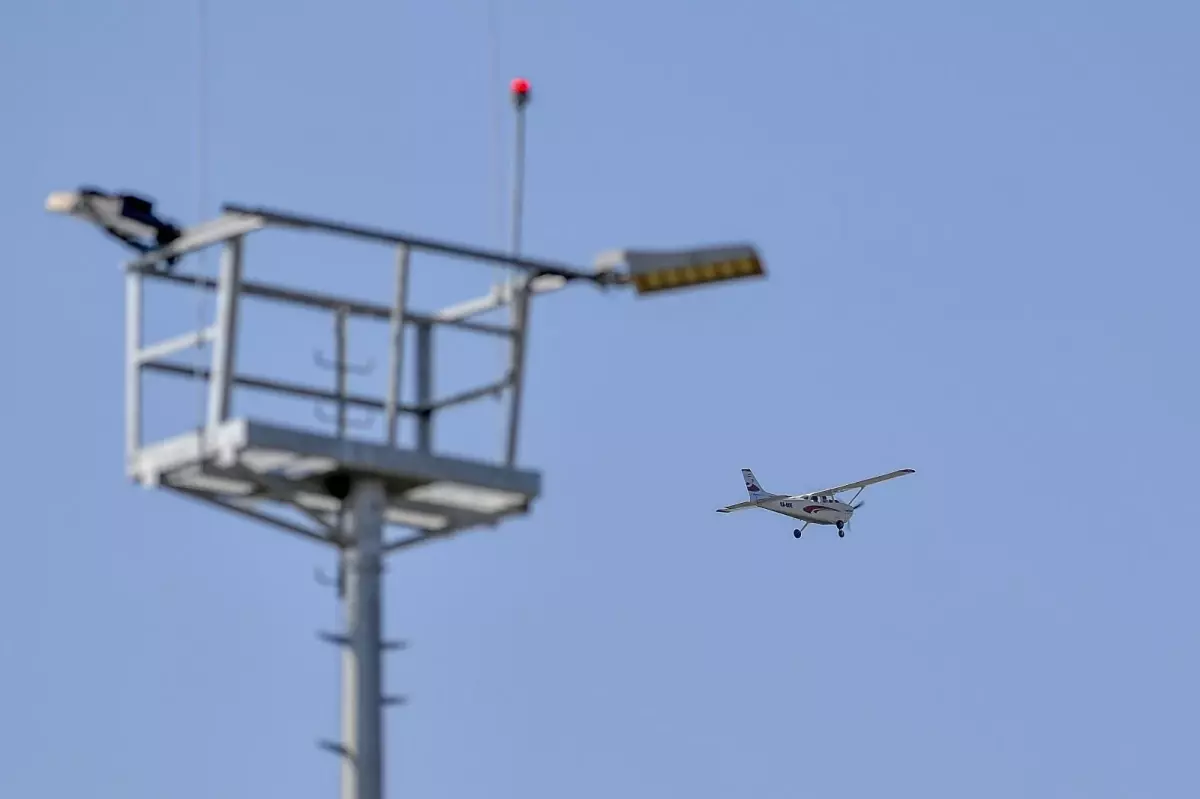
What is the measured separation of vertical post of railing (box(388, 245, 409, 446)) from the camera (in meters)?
41.3

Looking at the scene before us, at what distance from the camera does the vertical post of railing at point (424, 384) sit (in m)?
42.7

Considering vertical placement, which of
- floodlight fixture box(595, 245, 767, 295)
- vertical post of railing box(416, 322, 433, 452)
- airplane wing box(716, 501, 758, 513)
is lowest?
airplane wing box(716, 501, 758, 513)

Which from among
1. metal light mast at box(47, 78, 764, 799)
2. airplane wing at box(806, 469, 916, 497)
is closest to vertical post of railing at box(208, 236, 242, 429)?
metal light mast at box(47, 78, 764, 799)

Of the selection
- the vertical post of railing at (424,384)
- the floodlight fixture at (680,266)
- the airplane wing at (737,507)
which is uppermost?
the floodlight fixture at (680,266)

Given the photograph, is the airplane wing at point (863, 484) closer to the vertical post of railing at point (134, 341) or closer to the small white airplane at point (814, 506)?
the small white airplane at point (814, 506)

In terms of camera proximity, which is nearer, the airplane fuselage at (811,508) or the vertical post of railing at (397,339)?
the vertical post of railing at (397,339)

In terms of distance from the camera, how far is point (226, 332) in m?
40.8

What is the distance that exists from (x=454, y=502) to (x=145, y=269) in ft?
18.8

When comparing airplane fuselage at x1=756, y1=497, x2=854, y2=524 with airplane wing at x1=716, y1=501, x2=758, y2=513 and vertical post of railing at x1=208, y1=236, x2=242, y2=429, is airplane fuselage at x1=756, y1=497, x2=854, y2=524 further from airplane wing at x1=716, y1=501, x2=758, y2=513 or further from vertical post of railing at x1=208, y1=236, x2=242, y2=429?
vertical post of railing at x1=208, y1=236, x2=242, y2=429

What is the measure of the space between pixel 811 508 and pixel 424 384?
11567 centimetres

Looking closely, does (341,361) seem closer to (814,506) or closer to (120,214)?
(120,214)

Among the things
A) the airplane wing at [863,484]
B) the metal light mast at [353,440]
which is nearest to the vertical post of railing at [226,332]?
the metal light mast at [353,440]

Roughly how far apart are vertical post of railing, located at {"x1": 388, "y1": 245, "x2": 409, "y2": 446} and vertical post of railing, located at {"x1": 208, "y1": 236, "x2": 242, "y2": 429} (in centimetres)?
239

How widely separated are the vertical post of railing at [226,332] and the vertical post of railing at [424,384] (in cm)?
329
